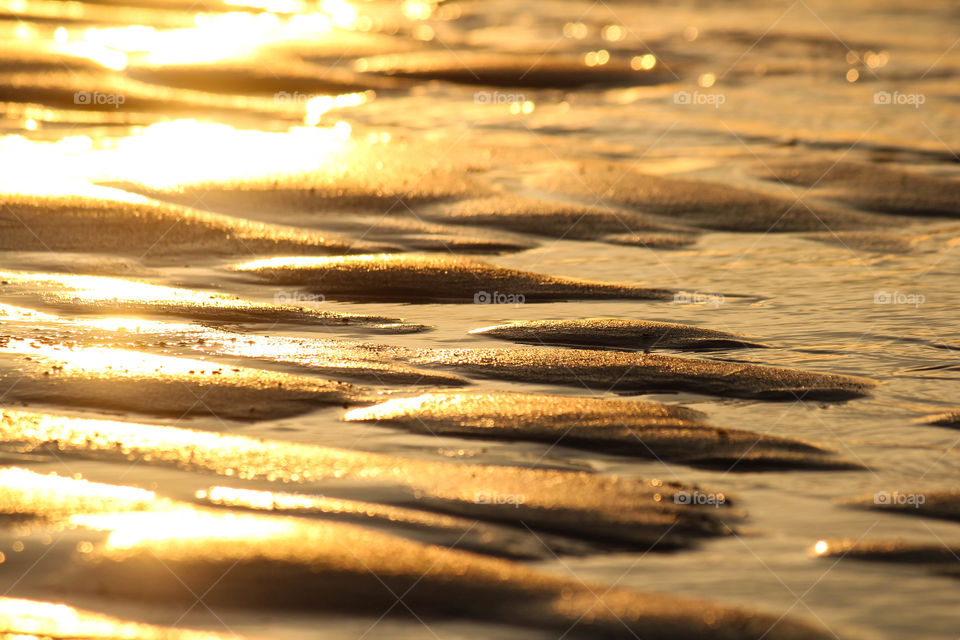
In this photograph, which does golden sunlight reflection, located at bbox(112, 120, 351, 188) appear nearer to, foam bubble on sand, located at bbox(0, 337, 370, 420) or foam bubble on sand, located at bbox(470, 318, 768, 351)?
foam bubble on sand, located at bbox(470, 318, 768, 351)

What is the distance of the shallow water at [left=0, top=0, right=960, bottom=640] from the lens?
373 cm

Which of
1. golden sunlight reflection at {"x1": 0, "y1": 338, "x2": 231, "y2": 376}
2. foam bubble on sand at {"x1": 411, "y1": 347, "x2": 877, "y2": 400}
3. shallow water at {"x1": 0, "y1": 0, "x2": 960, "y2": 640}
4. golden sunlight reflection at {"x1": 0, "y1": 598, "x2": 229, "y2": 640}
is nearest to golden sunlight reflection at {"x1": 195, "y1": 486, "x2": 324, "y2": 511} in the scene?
shallow water at {"x1": 0, "y1": 0, "x2": 960, "y2": 640}

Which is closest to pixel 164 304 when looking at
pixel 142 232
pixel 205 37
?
pixel 142 232

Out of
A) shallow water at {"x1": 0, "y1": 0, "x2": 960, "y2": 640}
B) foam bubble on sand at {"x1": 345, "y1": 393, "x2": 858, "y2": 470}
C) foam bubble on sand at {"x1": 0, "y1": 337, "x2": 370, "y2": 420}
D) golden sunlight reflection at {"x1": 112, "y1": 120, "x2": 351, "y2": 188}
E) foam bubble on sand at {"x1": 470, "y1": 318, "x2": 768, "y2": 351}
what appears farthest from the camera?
golden sunlight reflection at {"x1": 112, "y1": 120, "x2": 351, "y2": 188}

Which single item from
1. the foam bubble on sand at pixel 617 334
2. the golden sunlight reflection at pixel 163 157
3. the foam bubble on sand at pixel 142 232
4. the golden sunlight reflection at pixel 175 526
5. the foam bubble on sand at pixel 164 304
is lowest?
the golden sunlight reflection at pixel 175 526

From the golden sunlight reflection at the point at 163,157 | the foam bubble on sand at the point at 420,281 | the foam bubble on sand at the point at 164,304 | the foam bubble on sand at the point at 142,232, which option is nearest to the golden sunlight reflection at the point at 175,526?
the foam bubble on sand at the point at 164,304

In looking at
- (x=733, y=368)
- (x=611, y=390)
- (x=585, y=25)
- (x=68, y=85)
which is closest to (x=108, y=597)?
(x=611, y=390)

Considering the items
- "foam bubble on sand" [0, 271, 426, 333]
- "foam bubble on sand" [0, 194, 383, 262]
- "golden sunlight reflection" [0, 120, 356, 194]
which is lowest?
"foam bubble on sand" [0, 271, 426, 333]

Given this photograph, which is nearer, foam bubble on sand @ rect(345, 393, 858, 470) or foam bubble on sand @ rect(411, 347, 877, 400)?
foam bubble on sand @ rect(345, 393, 858, 470)

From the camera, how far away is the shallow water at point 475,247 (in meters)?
3.73

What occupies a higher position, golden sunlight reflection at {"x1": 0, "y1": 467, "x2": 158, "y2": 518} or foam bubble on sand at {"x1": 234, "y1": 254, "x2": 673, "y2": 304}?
foam bubble on sand at {"x1": 234, "y1": 254, "x2": 673, "y2": 304}

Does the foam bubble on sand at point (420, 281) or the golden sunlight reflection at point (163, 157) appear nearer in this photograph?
the foam bubble on sand at point (420, 281)

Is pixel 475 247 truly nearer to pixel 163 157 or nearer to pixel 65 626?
pixel 163 157

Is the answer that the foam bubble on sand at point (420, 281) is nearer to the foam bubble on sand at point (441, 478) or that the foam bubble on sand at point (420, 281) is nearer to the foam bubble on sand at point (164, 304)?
the foam bubble on sand at point (164, 304)
